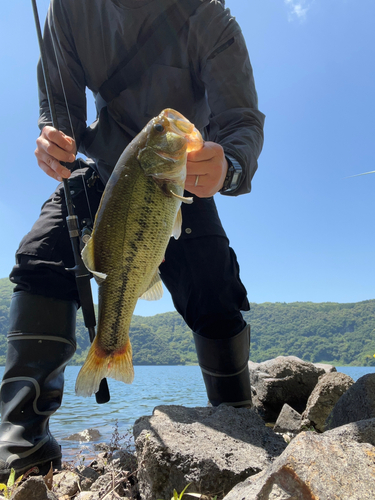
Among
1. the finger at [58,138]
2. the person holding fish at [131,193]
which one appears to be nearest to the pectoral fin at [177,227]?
the person holding fish at [131,193]

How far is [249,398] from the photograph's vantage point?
326cm

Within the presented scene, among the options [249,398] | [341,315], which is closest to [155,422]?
[249,398]

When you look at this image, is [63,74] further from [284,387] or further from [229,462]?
[284,387]

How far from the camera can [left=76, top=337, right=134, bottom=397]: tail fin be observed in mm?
1963

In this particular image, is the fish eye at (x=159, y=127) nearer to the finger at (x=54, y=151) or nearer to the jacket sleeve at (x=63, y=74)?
the finger at (x=54, y=151)

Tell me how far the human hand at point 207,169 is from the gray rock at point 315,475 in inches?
58.8

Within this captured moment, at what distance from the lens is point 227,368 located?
3.16 metres

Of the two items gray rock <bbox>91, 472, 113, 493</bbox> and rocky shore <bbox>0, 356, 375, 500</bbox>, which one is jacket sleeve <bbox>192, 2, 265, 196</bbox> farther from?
gray rock <bbox>91, 472, 113, 493</bbox>

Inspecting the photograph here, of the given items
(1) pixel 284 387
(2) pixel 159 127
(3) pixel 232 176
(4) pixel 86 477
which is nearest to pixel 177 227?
(3) pixel 232 176

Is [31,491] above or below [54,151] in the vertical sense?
below

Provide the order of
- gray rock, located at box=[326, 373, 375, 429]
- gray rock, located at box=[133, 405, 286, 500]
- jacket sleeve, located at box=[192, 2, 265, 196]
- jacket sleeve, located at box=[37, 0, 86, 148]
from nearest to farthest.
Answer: gray rock, located at box=[133, 405, 286, 500] → gray rock, located at box=[326, 373, 375, 429] → jacket sleeve, located at box=[192, 2, 265, 196] → jacket sleeve, located at box=[37, 0, 86, 148]

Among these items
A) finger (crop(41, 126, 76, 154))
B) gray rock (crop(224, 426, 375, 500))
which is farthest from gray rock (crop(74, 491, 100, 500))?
finger (crop(41, 126, 76, 154))

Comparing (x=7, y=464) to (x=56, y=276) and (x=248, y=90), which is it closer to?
(x=56, y=276)

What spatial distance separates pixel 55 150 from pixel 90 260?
836 mm
